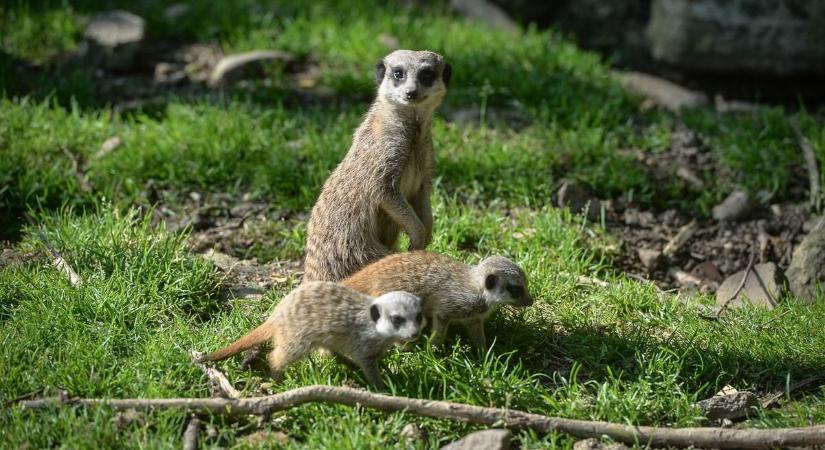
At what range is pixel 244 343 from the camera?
3936mm

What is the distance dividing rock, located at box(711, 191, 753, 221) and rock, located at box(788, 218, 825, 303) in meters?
0.74

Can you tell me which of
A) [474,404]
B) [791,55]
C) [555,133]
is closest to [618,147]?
[555,133]

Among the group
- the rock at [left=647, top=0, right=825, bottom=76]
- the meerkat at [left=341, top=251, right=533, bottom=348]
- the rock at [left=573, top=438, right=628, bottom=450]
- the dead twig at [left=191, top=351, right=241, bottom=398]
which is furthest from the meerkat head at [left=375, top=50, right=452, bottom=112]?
the rock at [left=647, top=0, right=825, bottom=76]

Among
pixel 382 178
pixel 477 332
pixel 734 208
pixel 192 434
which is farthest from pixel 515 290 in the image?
pixel 734 208

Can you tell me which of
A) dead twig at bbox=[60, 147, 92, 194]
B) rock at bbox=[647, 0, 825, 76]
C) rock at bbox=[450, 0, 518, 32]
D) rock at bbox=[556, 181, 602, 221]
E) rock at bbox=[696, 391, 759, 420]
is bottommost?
dead twig at bbox=[60, 147, 92, 194]

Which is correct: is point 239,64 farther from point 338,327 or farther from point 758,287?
point 758,287

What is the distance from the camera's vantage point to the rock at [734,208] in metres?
5.94

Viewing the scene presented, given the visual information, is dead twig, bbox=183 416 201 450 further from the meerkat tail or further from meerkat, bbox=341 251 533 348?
meerkat, bbox=341 251 533 348

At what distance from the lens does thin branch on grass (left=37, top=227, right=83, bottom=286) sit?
15.0ft

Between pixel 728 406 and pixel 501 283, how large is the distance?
3.62 ft

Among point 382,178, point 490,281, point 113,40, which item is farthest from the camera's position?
point 113,40

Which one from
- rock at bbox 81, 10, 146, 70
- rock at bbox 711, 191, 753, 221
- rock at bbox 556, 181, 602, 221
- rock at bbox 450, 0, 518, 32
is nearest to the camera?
rock at bbox 556, 181, 602, 221

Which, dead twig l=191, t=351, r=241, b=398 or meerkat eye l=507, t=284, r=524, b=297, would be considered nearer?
dead twig l=191, t=351, r=241, b=398

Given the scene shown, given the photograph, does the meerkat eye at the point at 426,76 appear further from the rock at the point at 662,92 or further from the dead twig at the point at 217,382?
the rock at the point at 662,92
